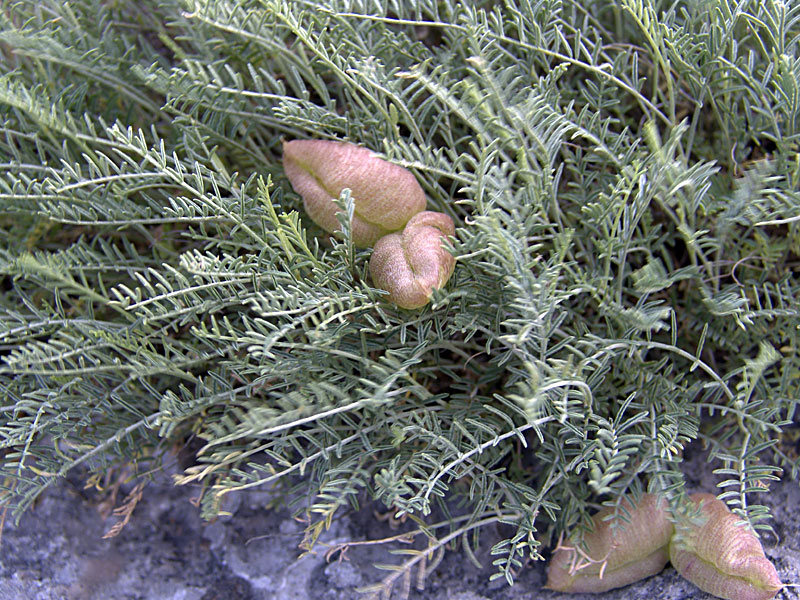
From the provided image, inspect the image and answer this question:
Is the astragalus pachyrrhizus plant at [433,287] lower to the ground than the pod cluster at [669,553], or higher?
higher

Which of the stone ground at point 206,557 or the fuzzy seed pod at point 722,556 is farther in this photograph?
the stone ground at point 206,557

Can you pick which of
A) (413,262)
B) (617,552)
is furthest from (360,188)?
(617,552)

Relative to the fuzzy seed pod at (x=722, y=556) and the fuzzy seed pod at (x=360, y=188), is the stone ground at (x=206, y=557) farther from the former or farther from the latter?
the fuzzy seed pod at (x=360, y=188)

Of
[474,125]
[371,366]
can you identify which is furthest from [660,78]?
[371,366]

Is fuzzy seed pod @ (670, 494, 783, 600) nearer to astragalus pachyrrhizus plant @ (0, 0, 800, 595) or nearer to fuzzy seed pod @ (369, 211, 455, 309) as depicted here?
astragalus pachyrrhizus plant @ (0, 0, 800, 595)

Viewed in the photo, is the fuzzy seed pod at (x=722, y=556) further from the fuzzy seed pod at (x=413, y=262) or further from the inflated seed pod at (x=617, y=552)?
the fuzzy seed pod at (x=413, y=262)

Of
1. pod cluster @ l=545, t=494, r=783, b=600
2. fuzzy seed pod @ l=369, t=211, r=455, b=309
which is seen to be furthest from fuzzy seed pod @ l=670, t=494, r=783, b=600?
fuzzy seed pod @ l=369, t=211, r=455, b=309

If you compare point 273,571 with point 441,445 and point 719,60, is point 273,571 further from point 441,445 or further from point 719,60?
point 719,60

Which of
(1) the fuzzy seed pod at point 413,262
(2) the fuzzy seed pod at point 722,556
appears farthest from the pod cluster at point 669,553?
(1) the fuzzy seed pod at point 413,262
